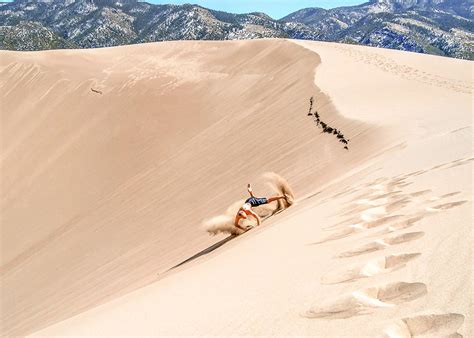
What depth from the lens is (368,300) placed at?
205 cm

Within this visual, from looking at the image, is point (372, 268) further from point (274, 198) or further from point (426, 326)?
point (274, 198)

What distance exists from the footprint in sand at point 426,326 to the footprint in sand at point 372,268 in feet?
1.81

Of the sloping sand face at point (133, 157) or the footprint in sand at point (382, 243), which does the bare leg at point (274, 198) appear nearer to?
the sloping sand face at point (133, 157)

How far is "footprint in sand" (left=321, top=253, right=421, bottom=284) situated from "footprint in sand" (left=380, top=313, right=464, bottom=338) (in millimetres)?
551

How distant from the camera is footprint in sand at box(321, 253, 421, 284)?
235 cm

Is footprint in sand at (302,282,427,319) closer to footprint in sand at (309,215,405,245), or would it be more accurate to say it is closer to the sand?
the sand

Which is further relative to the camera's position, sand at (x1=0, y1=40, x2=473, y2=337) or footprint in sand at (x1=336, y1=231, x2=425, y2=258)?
footprint in sand at (x1=336, y1=231, x2=425, y2=258)

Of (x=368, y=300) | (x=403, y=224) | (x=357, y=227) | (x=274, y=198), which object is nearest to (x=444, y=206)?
(x=403, y=224)

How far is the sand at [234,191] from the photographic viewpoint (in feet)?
7.71

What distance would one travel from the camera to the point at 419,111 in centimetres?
942

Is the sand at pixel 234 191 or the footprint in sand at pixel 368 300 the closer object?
the footprint in sand at pixel 368 300

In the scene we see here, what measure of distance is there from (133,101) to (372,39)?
602 feet

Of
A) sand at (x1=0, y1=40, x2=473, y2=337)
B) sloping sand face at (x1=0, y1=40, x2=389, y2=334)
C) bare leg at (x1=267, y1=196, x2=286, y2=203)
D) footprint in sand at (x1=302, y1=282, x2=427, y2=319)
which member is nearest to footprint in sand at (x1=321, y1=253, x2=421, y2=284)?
sand at (x1=0, y1=40, x2=473, y2=337)

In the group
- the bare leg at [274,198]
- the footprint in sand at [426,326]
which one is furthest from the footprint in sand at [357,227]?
the bare leg at [274,198]
